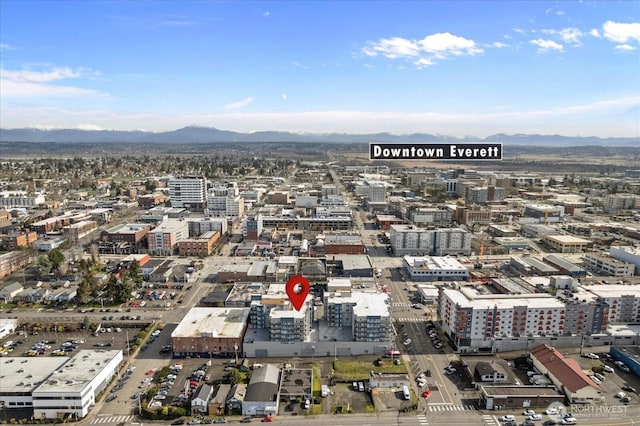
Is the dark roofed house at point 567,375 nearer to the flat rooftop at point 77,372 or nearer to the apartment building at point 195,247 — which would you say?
the flat rooftop at point 77,372

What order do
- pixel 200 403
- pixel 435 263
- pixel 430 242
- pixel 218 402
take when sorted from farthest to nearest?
1. pixel 430 242
2. pixel 435 263
3. pixel 218 402
4. pixel 200 403

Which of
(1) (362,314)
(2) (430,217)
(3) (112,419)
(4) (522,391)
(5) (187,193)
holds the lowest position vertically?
(3) (112,419)

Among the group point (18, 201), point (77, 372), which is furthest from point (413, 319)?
point (18, 201)

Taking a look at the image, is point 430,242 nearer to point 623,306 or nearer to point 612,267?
point 612,267

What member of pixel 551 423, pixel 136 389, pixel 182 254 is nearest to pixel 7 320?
pixel 136 389

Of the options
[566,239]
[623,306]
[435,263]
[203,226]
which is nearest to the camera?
[623,306]

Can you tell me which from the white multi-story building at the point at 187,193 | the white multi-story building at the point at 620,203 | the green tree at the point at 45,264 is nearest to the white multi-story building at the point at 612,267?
the white multi-story building at the point at 620,203
